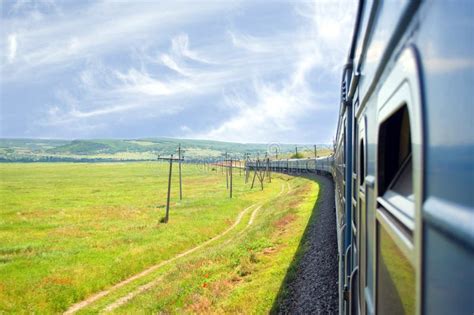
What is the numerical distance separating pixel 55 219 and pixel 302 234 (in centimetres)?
2328

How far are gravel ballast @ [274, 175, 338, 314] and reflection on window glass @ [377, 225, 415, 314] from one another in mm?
7086

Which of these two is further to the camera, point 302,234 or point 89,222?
point 89,222

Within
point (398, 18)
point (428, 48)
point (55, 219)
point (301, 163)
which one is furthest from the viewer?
point (301, 163)

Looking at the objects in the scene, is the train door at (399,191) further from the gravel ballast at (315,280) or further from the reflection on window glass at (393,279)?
the gravel ballast at (315,280)

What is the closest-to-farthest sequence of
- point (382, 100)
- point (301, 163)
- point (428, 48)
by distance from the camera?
point (428, 48) → point (382, 100) → point (301, 163)

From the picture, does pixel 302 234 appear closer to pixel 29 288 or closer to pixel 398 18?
pixel 29 288

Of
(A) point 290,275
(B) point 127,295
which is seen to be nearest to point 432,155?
(A) point 290,275

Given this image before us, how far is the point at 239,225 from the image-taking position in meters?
29.5

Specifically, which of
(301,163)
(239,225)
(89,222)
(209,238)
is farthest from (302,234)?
(301,163)

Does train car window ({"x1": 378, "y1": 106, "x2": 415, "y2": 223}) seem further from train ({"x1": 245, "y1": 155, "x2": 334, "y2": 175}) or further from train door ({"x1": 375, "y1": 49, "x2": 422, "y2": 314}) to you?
train ({"x1": 245, "y1": 155, "x2": 334, "y2": 175})

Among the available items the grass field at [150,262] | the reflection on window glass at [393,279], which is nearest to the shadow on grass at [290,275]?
the grass field at [150,262]

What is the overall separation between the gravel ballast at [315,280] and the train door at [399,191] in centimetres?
732

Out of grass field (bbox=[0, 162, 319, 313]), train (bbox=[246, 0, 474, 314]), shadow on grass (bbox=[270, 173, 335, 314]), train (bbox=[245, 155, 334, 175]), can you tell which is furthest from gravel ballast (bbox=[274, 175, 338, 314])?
train (bbox=[245, 155, 334, 175])

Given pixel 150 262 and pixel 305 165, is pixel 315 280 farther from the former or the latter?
pixel 305 165
